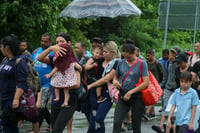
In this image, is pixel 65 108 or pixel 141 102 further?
pixel 141 102

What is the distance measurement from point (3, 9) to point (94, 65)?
5705 mm

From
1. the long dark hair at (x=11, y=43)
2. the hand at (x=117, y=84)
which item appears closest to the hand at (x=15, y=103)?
the long dark hair at (x=11, y=43)

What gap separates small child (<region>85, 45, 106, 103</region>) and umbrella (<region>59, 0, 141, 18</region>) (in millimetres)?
3314

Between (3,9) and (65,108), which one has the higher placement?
(3,9)

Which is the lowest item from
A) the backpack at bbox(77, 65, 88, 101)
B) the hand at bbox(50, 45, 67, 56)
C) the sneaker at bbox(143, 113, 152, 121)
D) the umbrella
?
the sneaker at bbox(143, 113, 152, 121)

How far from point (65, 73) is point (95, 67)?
1686 mm

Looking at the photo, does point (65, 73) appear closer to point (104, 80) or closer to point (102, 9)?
point (104, 80)

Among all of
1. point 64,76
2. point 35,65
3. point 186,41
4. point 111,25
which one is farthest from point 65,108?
point 186,41

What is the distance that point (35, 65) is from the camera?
9312 millimetres

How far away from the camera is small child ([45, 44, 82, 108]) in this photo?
6789 millimetres

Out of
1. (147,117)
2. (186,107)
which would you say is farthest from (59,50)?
(147,117)

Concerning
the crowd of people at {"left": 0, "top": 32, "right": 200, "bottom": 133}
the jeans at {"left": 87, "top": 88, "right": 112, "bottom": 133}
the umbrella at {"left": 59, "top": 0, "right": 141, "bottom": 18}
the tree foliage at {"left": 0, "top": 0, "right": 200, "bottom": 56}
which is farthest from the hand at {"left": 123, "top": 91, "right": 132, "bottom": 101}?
the tree foliage at {"left": 0, "top": 0, "right": 200, "bottom": 56}

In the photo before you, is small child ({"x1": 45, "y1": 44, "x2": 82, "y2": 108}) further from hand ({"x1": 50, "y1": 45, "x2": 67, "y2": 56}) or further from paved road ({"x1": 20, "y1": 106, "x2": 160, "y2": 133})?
paved road ({"x1": 20, "y1": 106, "x2": 160, "y2": 133})

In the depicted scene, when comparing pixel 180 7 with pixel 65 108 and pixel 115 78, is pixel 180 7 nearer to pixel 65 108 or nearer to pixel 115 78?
pixel 115 78
